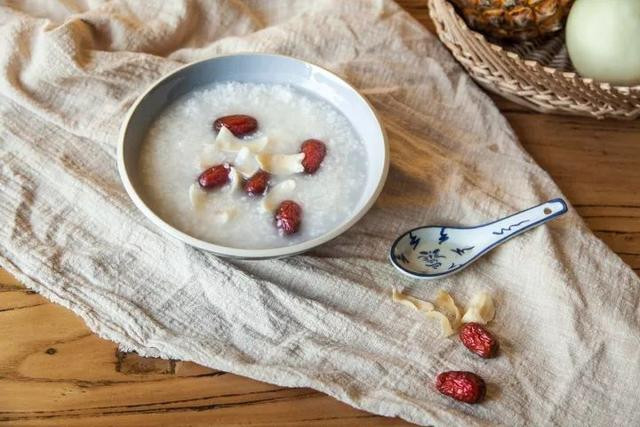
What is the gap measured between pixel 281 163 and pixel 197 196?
114 millimetres

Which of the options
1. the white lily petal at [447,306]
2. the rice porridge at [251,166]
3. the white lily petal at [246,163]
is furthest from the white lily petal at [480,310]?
the white lily petal at [246,163]

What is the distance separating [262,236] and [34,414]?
310mm

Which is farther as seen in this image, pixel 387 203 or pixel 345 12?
pixel 345 12

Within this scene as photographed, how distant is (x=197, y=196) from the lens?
0.92 meters

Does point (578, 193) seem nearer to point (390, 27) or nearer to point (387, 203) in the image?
point (387, 203)

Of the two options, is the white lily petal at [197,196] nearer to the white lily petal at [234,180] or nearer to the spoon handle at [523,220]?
the white lily petal at [234,180]

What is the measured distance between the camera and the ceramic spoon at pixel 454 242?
0.94 meters

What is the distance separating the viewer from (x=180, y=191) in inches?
37.1

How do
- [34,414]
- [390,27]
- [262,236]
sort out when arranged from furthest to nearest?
1. [390,27]
2. [262,236]
3. [34,414]

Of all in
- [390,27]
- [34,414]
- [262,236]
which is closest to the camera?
[34,414]

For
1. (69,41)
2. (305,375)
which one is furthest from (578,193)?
(69,41)

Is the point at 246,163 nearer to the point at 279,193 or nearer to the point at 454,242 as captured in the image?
the point at 279,193

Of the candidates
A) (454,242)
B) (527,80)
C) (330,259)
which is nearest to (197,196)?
(330,259)

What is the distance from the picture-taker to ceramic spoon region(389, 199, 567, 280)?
94 centimetres
